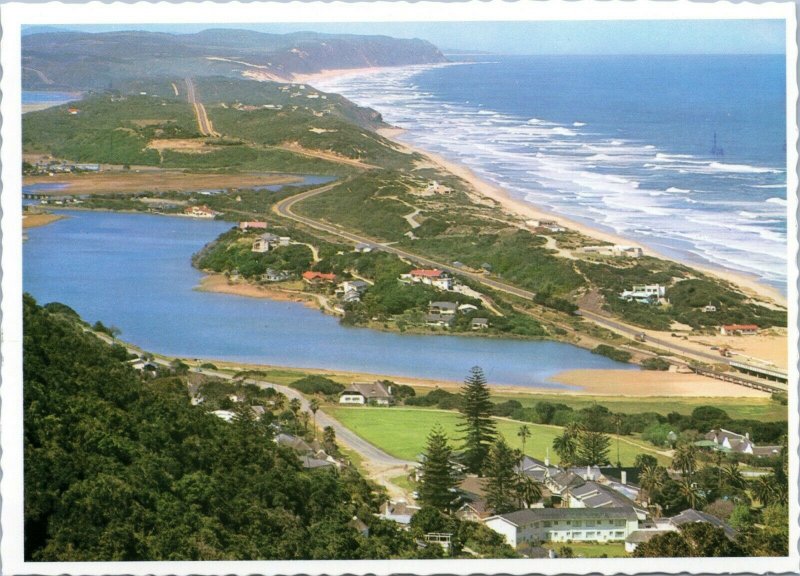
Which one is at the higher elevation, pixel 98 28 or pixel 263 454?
pixel 98 28

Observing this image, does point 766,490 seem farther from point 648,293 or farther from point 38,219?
point 38,219

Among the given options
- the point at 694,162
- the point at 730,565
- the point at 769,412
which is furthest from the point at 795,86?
the point at 730,565

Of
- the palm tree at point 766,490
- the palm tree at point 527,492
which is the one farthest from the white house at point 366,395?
the palm tree at point 766,490

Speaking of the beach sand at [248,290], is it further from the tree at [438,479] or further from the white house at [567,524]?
the white house at [567,524]

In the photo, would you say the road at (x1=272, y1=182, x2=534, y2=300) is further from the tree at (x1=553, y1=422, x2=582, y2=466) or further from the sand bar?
the tree at (x1=553, y1=422, x2=582, y2=466)

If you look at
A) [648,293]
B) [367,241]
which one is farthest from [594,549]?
[367,241]

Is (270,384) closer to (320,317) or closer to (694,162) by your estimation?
(320,317)

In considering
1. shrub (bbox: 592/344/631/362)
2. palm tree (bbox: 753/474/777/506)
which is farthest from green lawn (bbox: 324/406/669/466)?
shrub (bbox: 592/344/631/362)
